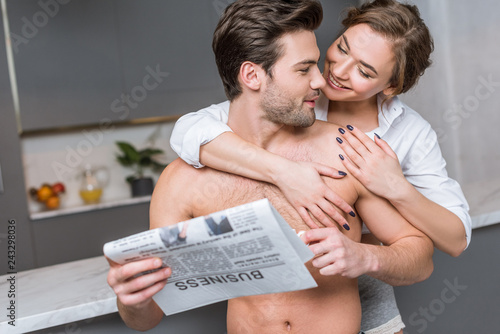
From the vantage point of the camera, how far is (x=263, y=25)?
48.9 inches

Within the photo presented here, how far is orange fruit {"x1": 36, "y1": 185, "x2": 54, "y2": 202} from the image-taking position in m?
3.46

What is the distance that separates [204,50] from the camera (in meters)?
3.77

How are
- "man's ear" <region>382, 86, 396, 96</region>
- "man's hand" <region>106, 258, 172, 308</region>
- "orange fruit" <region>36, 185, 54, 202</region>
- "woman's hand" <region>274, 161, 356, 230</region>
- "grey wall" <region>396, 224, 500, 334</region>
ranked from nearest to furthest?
1. "man's hand" <region>106, 258, 172, 308</region>
2. "woman's hand" <region>274, 161, 356, 230</region>
3. "man's ear" <region>382, 86, 396, 96</region>
4. "grey wall" <region>396, 224, 500, 334</region>
5. "orange fruit" <region>36, 185, 54, 202</region>

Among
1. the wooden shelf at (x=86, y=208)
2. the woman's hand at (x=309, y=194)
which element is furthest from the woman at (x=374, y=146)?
the wooden shelf at (x=86, y=208)

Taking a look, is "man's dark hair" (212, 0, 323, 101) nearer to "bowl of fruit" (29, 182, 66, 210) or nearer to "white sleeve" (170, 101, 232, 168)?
Result: "white sleeve" (170, 101, 232, 168)

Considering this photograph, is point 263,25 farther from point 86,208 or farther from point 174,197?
point 86,208

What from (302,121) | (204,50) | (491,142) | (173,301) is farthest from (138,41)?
(173,301)

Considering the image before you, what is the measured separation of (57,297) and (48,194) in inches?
90.5

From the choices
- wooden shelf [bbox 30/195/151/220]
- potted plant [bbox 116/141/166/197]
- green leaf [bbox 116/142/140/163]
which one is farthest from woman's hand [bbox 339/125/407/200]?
green leaf [bbox 116/142/140/163]

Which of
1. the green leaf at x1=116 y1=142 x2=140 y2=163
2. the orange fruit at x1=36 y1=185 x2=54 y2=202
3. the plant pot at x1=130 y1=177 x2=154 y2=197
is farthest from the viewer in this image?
the green leaf at x1=116 y1=142 x2=140 y2=163

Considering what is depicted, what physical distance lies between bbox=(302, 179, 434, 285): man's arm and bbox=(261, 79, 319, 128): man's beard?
0.23 metres

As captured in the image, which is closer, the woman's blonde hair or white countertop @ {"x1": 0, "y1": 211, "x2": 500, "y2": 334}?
white countertop @ {"x1": 0, "y1": 211, "x2": 500, "y2": 334}

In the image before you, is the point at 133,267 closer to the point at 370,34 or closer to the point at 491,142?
the point at 370,34

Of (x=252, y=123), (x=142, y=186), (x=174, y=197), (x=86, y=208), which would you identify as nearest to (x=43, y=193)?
(x=86, y=208)
